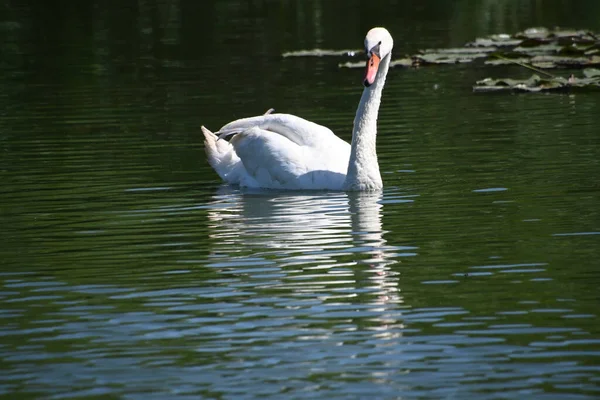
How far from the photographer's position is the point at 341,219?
11.6 metres

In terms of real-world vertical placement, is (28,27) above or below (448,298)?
above

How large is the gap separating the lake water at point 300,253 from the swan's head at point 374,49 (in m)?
1.09

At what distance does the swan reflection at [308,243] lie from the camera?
9.02m

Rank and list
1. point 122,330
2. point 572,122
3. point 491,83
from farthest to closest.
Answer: point 491,83 → point 572,122 → point 122,330

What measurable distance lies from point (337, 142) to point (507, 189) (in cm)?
180

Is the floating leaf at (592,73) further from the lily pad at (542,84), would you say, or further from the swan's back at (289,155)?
the swan's back at (289,155)

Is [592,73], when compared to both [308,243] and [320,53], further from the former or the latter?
[308,243]

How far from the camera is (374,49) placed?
12805mm

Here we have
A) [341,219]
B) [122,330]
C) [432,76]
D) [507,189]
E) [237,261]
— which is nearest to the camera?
[122,330]

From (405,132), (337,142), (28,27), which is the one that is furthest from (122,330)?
(28,27)

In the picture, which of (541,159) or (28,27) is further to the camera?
(28,27)

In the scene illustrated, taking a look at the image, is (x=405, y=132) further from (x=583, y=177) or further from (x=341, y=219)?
(x=341, y=219)

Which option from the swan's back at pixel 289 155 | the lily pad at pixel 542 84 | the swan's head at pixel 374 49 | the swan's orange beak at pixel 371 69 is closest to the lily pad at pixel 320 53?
the lily pad at pixel 542 84

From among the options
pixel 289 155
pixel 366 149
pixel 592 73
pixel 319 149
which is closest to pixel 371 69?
pixel 366 149
